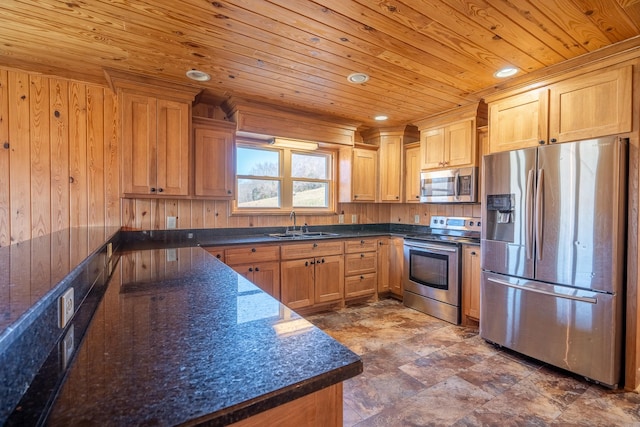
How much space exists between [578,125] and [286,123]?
104 inches

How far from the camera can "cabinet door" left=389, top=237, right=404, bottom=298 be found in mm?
4020

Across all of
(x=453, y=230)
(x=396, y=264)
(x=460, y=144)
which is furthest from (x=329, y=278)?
(x=460, y=144)

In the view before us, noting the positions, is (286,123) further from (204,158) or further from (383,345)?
(383,345)

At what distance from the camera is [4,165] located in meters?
2.54

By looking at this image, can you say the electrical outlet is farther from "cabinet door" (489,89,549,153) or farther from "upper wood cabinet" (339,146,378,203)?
"upper wood cabinet" (339,146,378,203)

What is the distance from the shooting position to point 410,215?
4465 millimetres

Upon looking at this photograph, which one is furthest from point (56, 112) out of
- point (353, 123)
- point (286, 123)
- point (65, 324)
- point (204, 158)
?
point (353, 123)

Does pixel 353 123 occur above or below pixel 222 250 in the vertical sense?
above

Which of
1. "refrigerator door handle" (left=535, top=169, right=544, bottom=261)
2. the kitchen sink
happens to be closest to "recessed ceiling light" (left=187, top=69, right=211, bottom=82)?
the kitchen sink

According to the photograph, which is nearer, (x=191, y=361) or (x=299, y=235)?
(x=191, y=361)

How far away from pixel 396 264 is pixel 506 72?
7.99 feet

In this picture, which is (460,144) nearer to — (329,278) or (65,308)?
(329,278)

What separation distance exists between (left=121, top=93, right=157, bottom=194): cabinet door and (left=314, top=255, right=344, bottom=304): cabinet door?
1926 millimetres

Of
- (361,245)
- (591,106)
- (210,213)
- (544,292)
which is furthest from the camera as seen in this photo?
(361,245)
